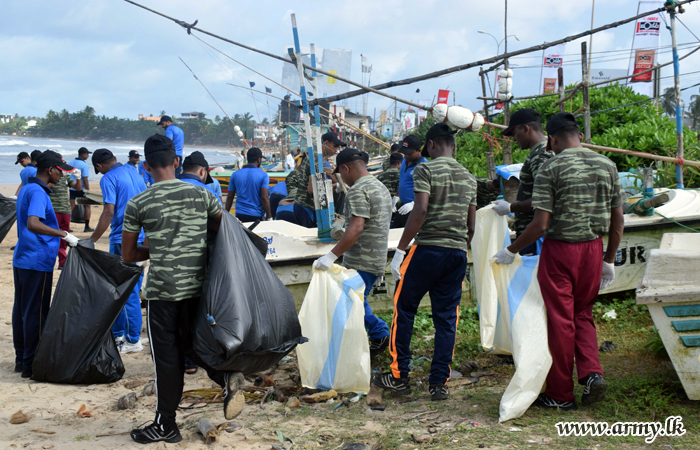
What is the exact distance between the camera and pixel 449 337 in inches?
142

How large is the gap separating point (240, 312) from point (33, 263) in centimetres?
232

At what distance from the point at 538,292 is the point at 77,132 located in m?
118

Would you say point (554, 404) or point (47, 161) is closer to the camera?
point (554, 404)

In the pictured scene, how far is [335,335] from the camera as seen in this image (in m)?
3.54

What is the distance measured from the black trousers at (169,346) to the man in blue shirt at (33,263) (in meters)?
1.70

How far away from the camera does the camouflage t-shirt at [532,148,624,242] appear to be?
10.2 ft

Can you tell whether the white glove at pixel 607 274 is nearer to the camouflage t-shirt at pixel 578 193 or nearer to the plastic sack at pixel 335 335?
the camouflage t-shirt at pixel 578 193

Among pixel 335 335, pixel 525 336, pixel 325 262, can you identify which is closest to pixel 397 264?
pixel 325 262

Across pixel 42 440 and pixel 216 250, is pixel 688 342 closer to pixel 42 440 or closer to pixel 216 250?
pixel 216 250

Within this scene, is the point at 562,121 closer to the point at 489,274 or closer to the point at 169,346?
the point at 489,274

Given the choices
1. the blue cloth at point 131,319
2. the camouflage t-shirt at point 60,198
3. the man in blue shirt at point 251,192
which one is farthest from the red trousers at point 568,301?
the camouflage t-shirt at point 60,198

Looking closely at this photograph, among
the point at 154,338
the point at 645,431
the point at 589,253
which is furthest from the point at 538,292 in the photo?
the point at 154,338

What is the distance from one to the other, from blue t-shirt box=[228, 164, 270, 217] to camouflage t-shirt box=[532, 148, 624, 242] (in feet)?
14.1

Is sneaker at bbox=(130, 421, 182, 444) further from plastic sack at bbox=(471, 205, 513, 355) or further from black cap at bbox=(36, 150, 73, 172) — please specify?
black cap at bbox=(36, 150, 73, 172)
